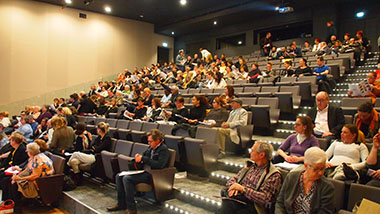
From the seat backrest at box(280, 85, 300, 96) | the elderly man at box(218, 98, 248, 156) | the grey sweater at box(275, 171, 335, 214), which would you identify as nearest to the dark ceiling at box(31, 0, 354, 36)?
the seat backrest at box(280, 85, 300, 96)

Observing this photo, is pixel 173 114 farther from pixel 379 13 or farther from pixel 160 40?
pixel 160 40

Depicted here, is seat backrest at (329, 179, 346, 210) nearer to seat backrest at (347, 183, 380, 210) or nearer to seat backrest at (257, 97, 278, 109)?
seat backrest at (347, 183, 380, 210)

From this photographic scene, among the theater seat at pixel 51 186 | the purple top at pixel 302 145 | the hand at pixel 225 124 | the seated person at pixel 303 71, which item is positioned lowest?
the theater seat at pixel 51 186

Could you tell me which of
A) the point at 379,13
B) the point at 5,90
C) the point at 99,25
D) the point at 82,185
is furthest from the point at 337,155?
the point at 99,25

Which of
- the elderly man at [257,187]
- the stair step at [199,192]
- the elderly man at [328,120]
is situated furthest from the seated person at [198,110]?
the elderly man at [257,187]

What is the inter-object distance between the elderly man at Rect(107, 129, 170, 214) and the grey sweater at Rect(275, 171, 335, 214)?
142cm

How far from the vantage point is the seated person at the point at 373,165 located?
2.16m

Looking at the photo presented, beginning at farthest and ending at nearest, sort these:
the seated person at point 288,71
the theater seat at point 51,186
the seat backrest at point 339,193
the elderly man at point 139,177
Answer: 1. the seated person at point 288,71
2. the theater seat at point 51,186
3. the elderly man at point 139,177
4. the seat backrest at point 339,193

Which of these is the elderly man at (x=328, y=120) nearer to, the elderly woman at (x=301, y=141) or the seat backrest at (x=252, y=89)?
the elderly woman at (x=301, y=141)

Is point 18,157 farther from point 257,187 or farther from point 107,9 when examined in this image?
point 107,9

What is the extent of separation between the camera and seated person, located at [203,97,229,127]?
408 cm

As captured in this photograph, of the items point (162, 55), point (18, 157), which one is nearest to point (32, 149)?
point (18, 157)

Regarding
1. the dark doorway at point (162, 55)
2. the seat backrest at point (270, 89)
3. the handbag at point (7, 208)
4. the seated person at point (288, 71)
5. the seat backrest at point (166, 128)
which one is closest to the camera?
the handbag at point (7, 208)

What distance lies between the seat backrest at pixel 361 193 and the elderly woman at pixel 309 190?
0.82 feet
